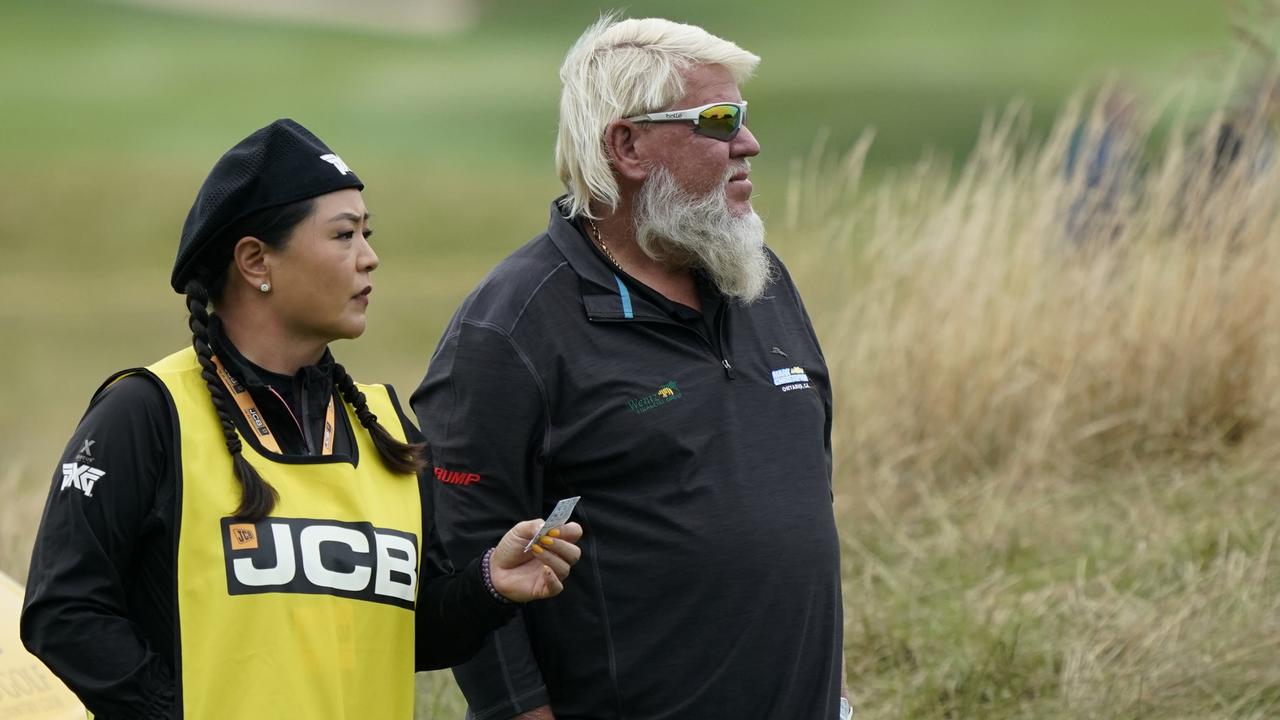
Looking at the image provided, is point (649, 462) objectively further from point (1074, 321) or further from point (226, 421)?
point (1074, 321)

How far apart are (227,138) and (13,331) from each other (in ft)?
14.9

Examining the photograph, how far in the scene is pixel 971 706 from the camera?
15.8 feet

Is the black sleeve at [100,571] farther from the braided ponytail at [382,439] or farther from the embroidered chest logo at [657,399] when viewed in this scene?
the embroidered chest logo at [657,399]

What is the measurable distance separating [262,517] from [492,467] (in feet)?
1.84

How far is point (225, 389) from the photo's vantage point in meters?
2.49

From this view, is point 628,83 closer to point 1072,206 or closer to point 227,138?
point 1072,206

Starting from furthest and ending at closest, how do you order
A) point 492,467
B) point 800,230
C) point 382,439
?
point 800,230
point 492,467
point 382,439

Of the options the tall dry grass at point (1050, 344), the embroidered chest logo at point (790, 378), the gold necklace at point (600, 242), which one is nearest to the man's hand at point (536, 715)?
the embroidered chest logo at point (790, 378)

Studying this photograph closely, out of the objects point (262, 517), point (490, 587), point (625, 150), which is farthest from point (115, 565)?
point (625, 150)

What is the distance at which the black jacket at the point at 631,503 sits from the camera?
9.46 feet

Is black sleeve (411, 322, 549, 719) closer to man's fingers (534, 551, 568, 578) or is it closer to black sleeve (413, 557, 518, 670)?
black sleeve (413, 557, 518, 670)

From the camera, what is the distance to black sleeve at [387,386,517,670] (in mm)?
2645

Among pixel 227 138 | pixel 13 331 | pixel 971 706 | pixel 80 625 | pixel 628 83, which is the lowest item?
pixel 13 331

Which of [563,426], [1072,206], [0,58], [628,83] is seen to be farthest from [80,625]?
[0,58]
